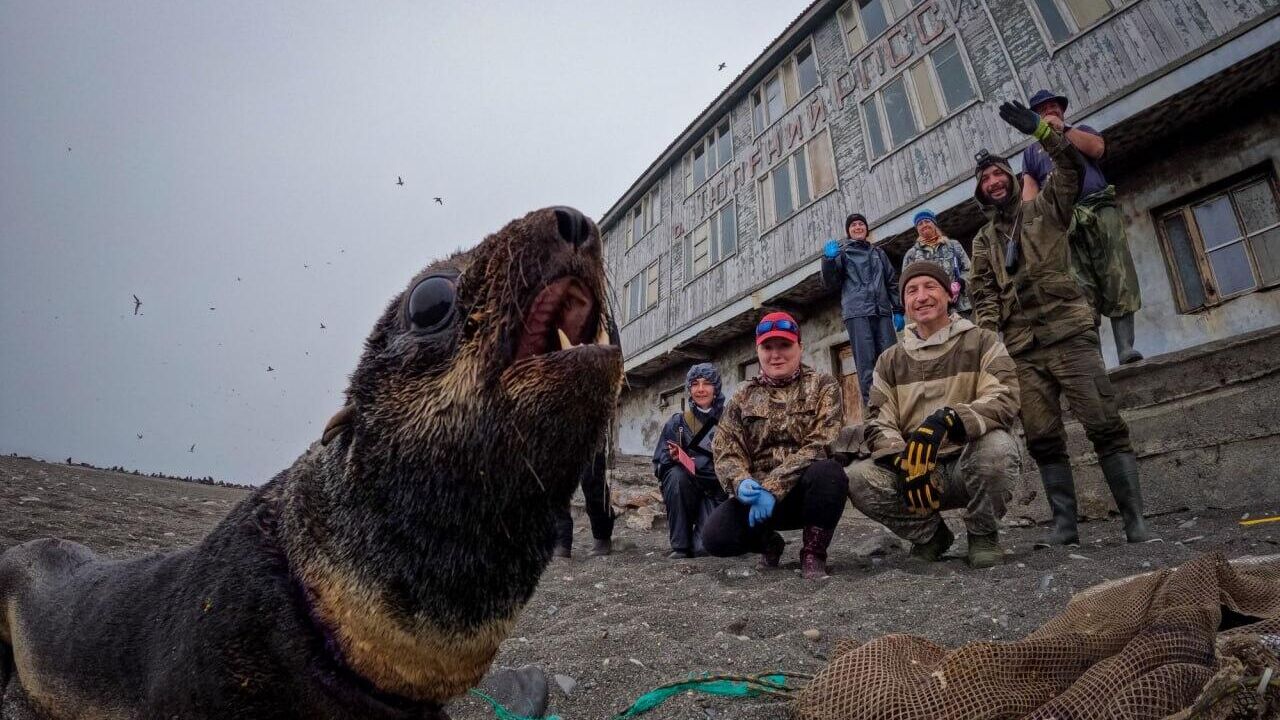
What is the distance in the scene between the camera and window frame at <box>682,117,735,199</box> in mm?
14867

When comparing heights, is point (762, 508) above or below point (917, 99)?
below

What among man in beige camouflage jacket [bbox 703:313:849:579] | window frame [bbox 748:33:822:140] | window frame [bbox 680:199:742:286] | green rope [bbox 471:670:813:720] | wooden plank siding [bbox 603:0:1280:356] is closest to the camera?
green rope [bbox 471:670:813:720]

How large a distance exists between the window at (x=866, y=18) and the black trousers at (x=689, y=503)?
984 centimetres

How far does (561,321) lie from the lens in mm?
1247

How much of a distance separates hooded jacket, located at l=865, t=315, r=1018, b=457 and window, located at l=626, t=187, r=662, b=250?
13.7 meters

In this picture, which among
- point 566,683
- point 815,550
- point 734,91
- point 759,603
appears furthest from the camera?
point 734,91

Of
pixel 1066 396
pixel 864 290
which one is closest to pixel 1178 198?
pixel 864 290

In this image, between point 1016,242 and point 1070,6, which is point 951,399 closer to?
point 1016,242

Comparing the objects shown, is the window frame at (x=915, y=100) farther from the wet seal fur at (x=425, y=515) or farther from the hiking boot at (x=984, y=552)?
the wet seal fur at (x=425, y=515)

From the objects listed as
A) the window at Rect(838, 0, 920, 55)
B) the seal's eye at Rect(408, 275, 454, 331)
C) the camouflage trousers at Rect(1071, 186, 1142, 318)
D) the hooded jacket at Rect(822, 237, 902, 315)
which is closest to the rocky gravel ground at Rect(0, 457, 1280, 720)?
the seal's eye at Rect(408, 275, 454, 331)

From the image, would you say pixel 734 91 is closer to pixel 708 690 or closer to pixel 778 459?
pixel 778 459

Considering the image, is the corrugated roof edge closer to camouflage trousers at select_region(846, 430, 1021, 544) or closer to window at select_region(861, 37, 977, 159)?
window at select_region(861, 37, 977, 159)

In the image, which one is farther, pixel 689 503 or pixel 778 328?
pixel 689 503

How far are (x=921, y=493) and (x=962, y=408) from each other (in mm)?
577
